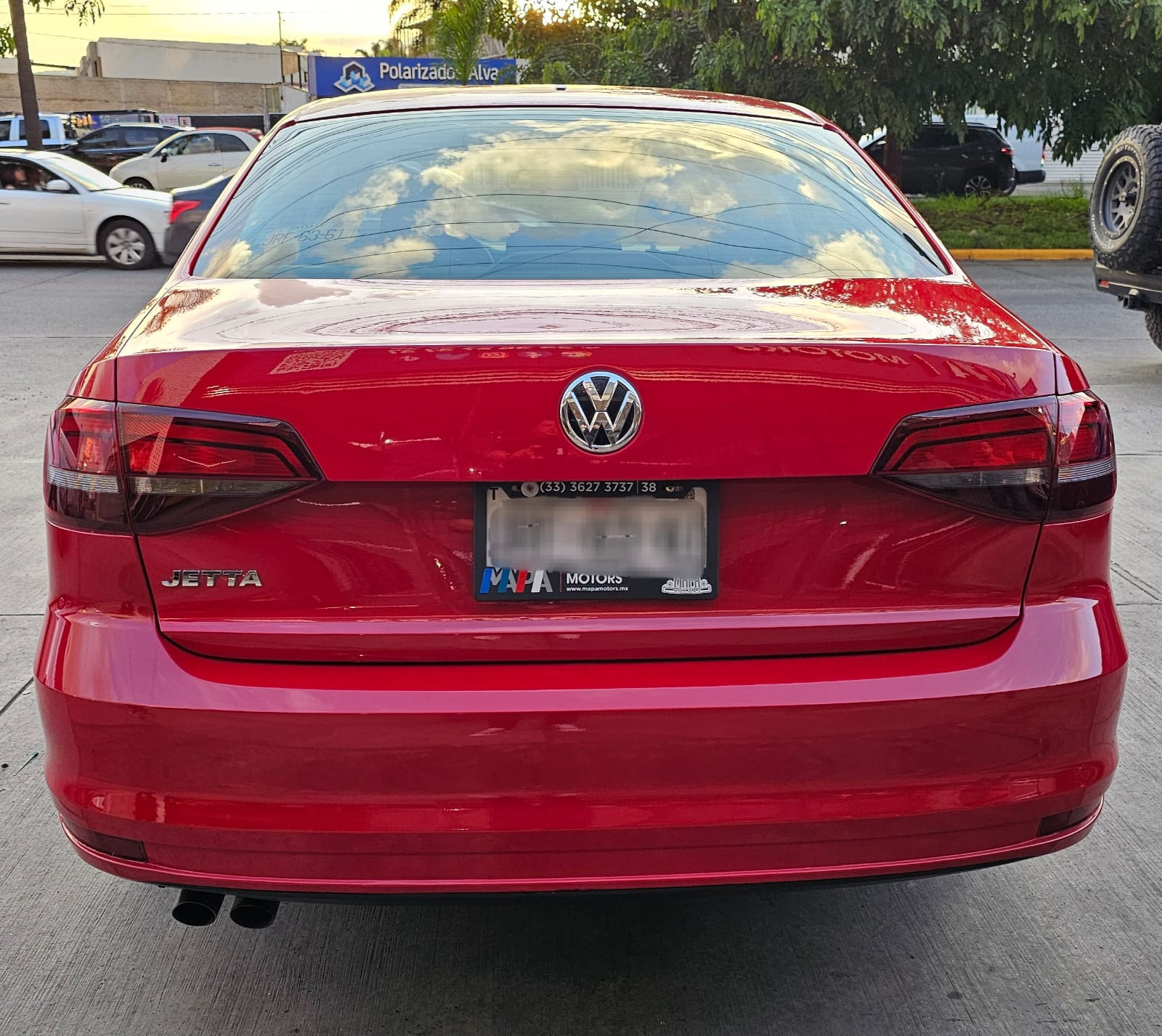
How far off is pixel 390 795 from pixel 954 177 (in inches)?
1214

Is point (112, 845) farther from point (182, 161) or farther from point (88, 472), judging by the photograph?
point (182, 161)

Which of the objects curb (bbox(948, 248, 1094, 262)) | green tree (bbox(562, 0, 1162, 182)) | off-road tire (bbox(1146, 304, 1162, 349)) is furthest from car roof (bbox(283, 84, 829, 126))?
curb (bbox(948, 248, 1094, 262))

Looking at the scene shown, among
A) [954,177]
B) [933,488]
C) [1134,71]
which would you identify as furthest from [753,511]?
[954,177]

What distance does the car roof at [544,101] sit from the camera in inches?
140

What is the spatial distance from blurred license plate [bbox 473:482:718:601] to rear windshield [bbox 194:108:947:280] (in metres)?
0.65

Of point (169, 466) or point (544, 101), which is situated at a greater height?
point (544, 101)

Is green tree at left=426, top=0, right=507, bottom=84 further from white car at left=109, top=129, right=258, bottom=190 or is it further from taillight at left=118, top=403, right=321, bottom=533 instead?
taillight at left=118, top=403, right=321, bottom=533

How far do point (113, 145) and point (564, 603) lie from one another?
105ft

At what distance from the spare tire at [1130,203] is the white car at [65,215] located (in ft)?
39.2

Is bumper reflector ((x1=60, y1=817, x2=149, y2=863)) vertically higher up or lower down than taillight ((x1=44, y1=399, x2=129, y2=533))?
lower down

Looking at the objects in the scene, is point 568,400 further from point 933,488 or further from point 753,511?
point 933,488

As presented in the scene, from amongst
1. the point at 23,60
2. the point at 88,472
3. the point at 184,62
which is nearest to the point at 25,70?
the point at 23,60

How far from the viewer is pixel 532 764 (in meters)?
2.17

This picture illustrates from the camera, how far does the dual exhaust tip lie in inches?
98.1
